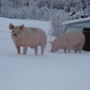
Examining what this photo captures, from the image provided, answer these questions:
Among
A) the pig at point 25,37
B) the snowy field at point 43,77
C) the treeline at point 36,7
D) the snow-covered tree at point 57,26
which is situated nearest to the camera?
the snowy field at point 43,77

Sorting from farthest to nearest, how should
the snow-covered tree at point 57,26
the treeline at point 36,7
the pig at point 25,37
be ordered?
the treeline at point 36,7 < the snow-covered tree at point 57,26 < the pig at point 25,37

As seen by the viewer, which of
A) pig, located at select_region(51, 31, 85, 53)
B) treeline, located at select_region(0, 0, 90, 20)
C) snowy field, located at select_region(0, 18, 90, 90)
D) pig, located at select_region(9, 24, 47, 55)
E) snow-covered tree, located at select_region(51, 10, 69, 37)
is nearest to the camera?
snowy field, located at select_region(0, 18, 90, 90)

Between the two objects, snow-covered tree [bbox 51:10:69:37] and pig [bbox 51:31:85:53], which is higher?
pig [bbox 51:31:85:53]

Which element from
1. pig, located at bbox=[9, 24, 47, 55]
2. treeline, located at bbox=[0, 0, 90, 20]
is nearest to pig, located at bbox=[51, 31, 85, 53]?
pig, located at bbox=[9, 24, 47, 55]

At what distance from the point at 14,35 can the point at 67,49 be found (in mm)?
3105

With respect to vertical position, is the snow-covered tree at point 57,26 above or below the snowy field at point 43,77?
below

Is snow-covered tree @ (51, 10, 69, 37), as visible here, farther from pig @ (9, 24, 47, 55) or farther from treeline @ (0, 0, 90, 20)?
treeline @ (0, 0, 90, 20)

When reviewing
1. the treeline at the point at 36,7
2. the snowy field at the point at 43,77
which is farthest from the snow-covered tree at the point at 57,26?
the snowy field at the point at 43,77

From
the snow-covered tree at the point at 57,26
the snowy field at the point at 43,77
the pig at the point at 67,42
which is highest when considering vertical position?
the snowy field at the point at 43,77

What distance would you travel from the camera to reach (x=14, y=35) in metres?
7.26

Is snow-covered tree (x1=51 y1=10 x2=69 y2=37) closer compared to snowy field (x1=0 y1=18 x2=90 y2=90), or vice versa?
snowy field (x1=0 y1=18 x2=90 y2=90)

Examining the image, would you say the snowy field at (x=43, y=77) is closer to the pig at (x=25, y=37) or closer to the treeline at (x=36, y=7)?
the pig at (x=25, y=37)

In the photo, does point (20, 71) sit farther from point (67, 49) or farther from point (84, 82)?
point (67, 49)

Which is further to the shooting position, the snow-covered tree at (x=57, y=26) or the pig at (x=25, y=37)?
the snow-covered tree at (x=57, y=26)
